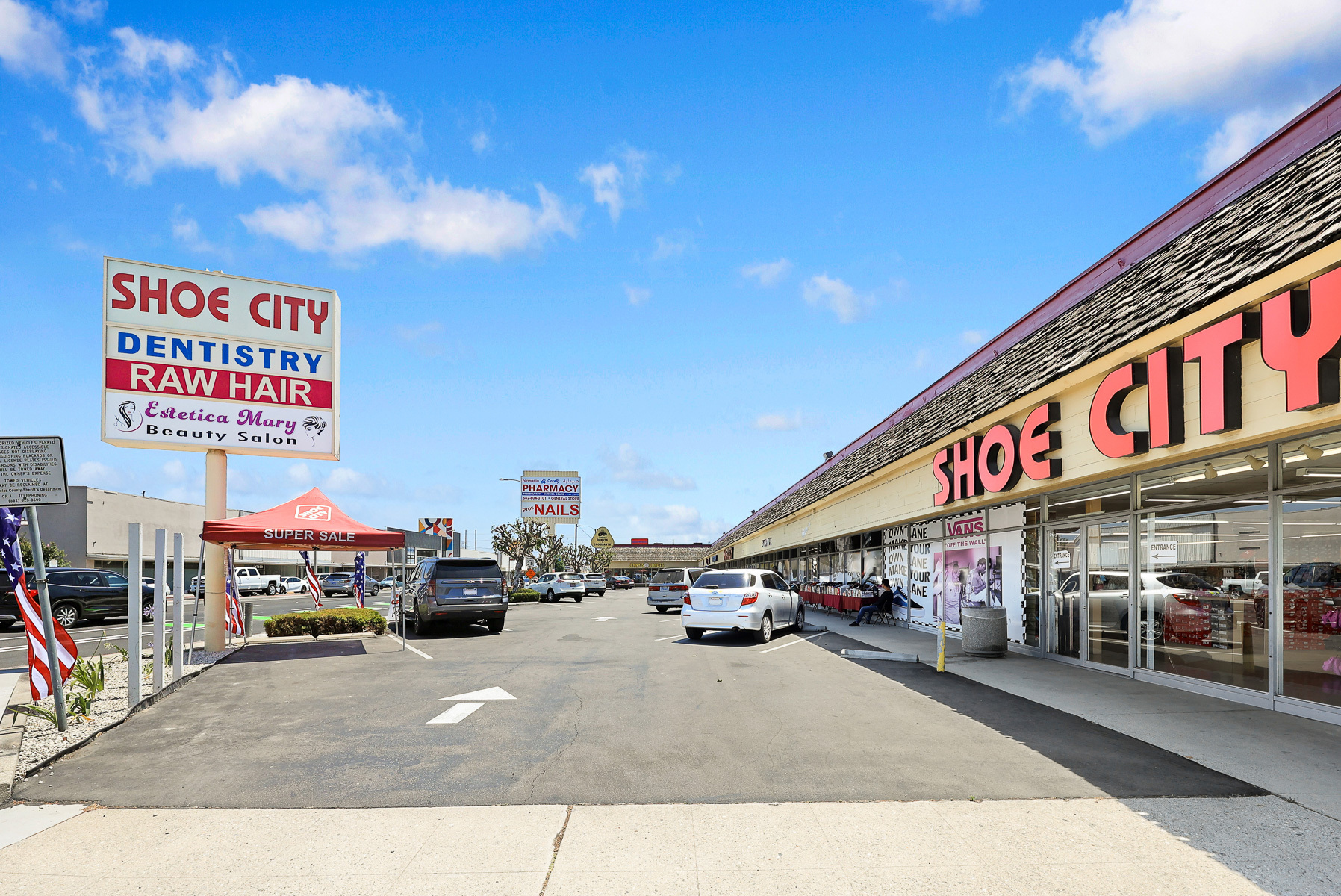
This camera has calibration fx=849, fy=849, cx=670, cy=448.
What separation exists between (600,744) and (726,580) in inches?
426

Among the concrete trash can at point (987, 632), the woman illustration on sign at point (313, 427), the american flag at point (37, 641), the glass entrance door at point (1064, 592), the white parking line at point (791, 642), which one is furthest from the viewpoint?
the woman illustration on sign at point (313, 427)

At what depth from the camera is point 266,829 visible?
5781mm

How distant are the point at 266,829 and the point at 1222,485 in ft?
34.8

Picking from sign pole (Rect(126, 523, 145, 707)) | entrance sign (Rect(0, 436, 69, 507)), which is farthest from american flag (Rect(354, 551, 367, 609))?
entrance sign (Rect(0, 436, 69, 507))

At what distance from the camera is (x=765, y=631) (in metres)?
18.6

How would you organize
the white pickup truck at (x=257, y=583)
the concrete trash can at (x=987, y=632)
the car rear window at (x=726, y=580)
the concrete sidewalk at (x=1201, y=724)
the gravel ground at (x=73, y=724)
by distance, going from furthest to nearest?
the white pickup truck at (x=257, y=583), the car rear window at (x=726, y=580), the concrete trash can at (x=987, y=632), the gravel ground at (x=73, y=724), the concrete sidewalk at (x=1201, y=724)

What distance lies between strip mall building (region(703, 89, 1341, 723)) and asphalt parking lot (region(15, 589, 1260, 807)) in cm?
261

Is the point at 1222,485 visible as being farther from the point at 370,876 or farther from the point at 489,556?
the point at 489,556

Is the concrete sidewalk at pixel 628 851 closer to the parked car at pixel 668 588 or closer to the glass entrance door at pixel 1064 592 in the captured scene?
the glass entrance door at pixel 1064 592

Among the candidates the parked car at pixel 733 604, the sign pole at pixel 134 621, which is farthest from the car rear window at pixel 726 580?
the sign pole at pixel 134 621

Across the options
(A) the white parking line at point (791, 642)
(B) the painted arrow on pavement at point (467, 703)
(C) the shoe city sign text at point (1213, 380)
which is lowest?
(A) the white parking line at point (791, 642)

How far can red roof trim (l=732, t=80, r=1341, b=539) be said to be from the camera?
34.5 ft

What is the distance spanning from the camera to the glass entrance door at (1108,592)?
1212 centimetres

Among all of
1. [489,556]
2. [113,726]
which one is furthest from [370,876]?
[489,556]
